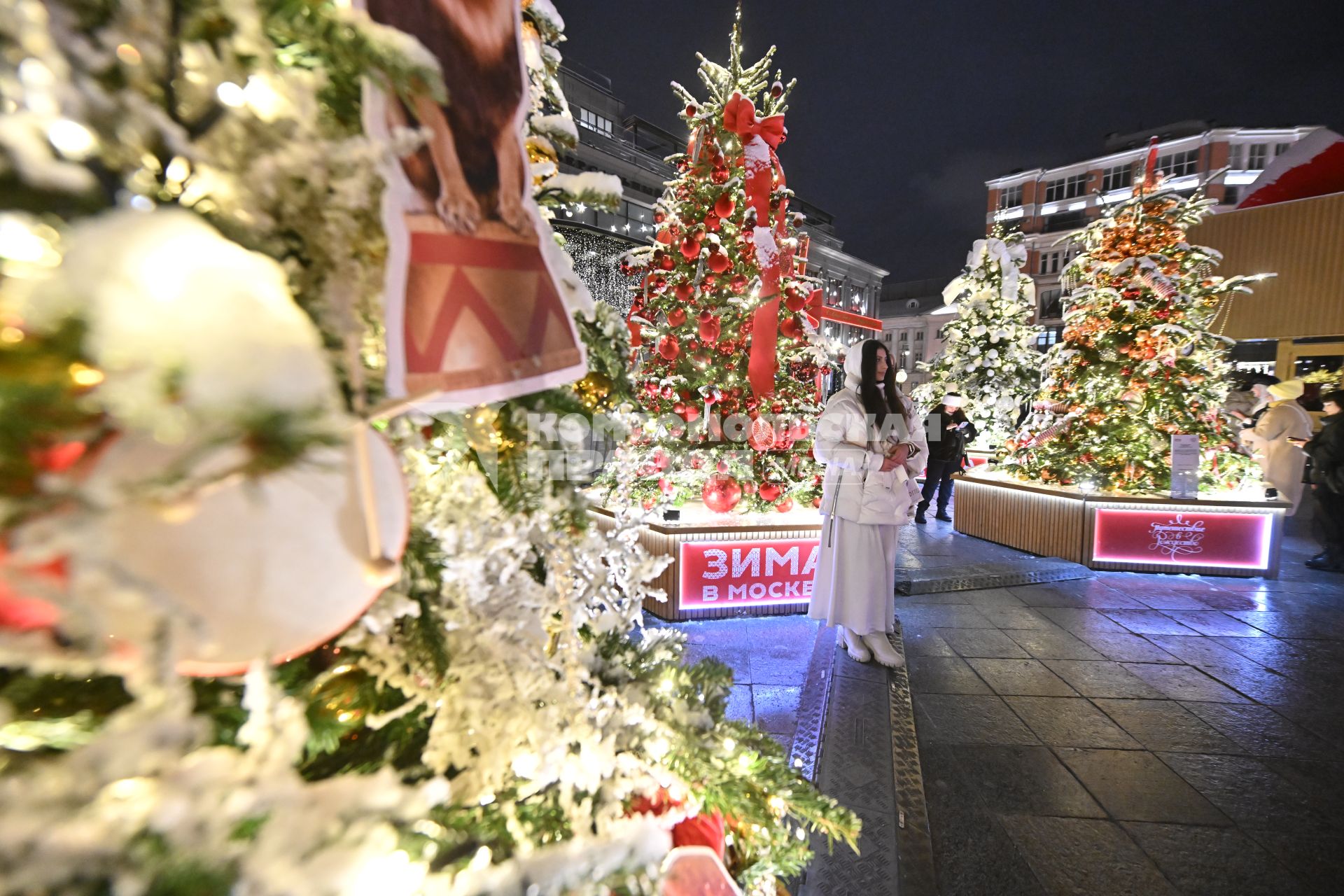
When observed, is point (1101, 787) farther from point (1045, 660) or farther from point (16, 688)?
point (16, 688)

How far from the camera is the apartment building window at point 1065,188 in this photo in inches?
1415

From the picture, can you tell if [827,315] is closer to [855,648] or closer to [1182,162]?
[855,648]

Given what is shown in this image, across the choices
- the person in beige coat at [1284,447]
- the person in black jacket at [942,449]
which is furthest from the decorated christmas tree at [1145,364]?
the person in beige coat at [1284,447]

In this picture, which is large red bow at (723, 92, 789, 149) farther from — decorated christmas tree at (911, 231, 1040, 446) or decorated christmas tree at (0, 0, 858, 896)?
decorated christmas tree at (911, 231, 1040, 446)

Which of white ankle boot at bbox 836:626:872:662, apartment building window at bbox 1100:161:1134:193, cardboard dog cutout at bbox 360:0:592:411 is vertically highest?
apartment building window at bbox 1100:161:1134:193

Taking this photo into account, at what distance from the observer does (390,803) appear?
58 cm

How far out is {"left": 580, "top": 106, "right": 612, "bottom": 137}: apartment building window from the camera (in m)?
24.3

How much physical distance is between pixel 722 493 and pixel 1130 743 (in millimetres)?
3275

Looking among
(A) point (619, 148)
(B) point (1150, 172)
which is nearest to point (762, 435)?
(B) point (1150, 172)

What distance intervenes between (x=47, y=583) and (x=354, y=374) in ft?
1.10

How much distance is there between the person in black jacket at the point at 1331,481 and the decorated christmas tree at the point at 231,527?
9821 millimetres

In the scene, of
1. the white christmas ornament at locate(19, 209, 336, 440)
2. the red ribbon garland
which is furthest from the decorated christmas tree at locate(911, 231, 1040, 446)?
the white christmas ornament at locate(19, 209, 336, 440)

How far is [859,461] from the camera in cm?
377

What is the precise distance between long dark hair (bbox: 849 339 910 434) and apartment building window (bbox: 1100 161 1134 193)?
42.8m
